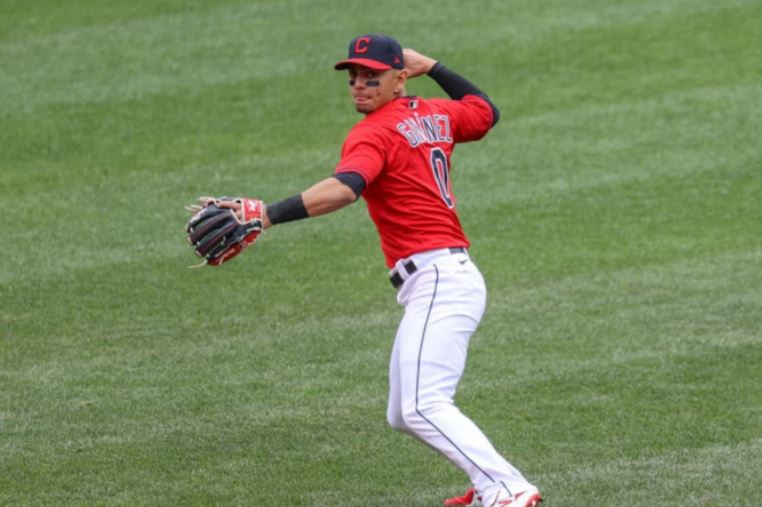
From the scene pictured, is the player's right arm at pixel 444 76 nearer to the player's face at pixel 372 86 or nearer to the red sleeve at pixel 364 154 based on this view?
the player's face at pixel 372 86

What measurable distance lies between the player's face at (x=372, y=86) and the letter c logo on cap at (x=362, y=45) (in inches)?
2.9

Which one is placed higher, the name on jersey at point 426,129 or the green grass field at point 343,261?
the name on jersey at point 426,129

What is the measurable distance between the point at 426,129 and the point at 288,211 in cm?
88

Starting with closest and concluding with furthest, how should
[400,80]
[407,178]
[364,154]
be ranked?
[364,154], [407,178], [400,80]

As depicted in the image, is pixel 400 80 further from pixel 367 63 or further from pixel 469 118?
pixel 469 118

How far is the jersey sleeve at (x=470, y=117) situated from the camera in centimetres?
638

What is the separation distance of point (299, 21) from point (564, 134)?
3.74 metres

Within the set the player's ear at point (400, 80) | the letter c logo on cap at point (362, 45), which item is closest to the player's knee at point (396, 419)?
the player's ear at point (400, 80)

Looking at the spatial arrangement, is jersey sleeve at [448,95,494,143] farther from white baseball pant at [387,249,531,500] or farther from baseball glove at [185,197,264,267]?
baseball glove at [185,197,264,267]

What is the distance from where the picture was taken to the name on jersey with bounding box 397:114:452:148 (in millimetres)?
5906

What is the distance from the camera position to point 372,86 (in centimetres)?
603

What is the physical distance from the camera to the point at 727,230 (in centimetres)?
1066

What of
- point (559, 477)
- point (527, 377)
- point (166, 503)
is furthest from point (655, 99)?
point (166, 503)

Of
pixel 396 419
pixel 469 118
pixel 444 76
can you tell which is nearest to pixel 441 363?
pixel 396 419
